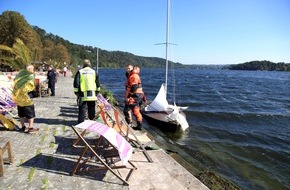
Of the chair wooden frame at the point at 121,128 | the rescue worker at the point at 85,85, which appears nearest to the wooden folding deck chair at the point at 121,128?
the chair wooden frame at the point at 121,128

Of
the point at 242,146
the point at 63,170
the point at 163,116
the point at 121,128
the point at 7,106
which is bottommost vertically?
the point at 242,146

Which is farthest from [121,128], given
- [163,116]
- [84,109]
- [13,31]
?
[13,31]

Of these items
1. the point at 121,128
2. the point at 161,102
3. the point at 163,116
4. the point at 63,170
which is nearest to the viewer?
the point at 63,170

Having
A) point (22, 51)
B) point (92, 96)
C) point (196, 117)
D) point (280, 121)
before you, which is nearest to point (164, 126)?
point (196, 117)

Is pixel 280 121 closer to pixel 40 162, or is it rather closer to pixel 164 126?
pixel 164 126

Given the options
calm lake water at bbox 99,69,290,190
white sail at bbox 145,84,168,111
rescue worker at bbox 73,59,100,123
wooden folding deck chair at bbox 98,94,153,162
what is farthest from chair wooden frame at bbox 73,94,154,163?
white sail at bbox 145,84,168,111

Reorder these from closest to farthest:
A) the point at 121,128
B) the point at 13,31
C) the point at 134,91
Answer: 1. the point at 121,128
2. the point at 134,91
3. the point at 13,31

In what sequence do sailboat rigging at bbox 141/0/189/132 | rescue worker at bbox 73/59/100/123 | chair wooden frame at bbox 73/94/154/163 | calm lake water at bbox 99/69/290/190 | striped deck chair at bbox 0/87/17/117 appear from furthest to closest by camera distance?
sailboat rigging at bbox 141/0/189/132
calm lake water at bbox 99/69/290/190
striped deck chair at bbox 0/87/17/117
rescue worker at bbox 73/59/100/123
chair wooden frame at bbox 73/94/154/163

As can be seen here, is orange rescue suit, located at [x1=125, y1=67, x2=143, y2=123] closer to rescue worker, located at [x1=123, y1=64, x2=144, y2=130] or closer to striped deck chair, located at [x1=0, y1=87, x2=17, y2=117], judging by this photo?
rescue worker, located at [x1=123, y1=64, x2=144, y2=130]

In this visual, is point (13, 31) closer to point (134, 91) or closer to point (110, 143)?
point (134, 91)

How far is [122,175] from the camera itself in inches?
221

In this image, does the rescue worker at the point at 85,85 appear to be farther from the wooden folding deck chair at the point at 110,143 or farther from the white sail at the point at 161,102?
the white sail at the point at 161,102

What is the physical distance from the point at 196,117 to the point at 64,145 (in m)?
14.9

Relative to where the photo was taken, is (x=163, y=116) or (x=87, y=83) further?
(x=163, y=116)
